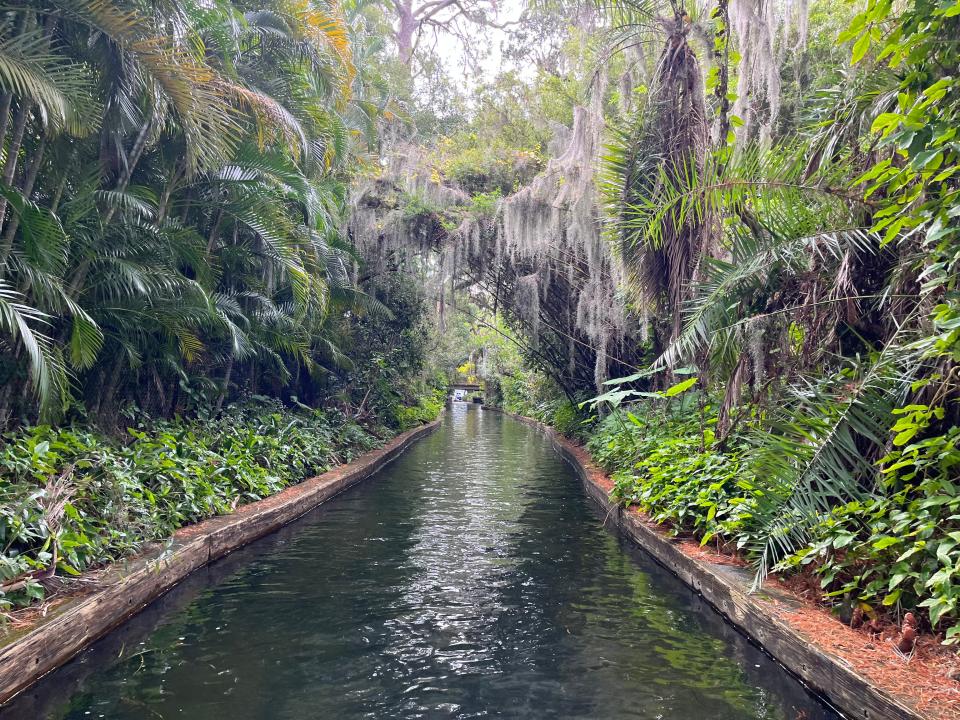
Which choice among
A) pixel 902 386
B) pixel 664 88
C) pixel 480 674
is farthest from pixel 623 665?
pixel 664 88

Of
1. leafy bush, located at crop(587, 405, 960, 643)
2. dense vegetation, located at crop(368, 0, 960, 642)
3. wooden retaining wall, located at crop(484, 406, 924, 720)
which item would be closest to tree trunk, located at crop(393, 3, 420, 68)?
dense vegetation, located at crop(368, 0, 960, 642)

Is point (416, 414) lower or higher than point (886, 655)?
higher

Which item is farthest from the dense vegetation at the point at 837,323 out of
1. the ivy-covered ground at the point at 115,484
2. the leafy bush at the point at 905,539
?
the ivy-covered ground at the point at 115,484

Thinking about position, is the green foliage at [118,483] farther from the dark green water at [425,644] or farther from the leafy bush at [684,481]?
the leafy bush at [684,481]

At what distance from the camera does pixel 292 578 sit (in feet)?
19.7

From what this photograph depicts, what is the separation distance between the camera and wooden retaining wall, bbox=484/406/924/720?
3.31 metres

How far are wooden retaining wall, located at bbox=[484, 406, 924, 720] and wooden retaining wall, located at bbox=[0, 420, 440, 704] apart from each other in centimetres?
416

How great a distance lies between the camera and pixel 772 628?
429 cm

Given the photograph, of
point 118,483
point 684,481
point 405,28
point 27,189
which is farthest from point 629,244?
point 405,28

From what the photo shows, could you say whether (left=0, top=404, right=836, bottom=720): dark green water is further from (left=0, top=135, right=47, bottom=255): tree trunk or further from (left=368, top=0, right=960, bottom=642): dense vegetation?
(left=0, top=135, right=47, bottom=255): tree trunk

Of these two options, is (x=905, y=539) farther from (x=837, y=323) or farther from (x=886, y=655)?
(x=837, y=323)

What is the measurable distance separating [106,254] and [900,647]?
290 inches

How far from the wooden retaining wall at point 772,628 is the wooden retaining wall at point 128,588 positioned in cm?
416

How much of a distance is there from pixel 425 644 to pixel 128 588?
7.02 ft
